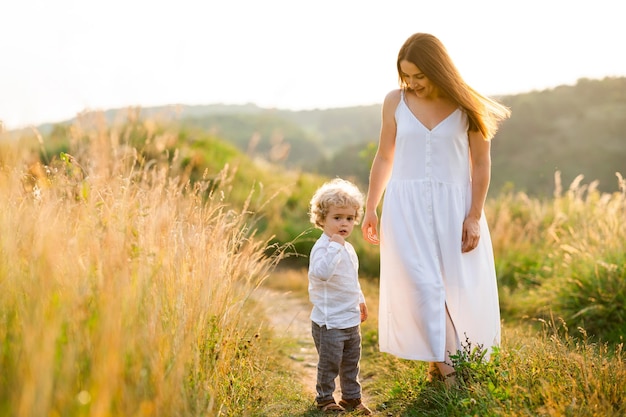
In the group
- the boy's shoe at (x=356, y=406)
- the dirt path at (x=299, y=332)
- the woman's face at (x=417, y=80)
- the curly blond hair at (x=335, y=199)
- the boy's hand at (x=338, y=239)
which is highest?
the woman's face at (x=417, y=80)

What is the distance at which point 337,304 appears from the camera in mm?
3717

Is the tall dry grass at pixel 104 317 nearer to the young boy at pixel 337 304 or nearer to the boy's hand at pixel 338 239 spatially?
the young boy at pixel 337 304

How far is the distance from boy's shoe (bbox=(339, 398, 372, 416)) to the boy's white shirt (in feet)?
1.48

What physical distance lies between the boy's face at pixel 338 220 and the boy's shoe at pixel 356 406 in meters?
0.97

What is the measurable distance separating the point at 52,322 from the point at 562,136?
108ft

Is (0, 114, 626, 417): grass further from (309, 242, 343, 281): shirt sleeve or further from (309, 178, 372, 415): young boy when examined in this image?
(309, 242, 343, 281): shirt sleeve

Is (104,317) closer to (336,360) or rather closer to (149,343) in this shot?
(149,343)

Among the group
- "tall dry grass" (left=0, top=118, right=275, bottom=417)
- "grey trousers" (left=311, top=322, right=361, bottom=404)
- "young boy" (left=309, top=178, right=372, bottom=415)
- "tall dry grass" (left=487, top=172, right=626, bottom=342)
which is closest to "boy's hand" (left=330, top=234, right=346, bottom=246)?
"young boy" (left=309, top=178, right=372, bottom=415)

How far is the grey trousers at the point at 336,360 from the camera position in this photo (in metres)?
3.70

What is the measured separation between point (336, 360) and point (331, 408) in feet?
0.89

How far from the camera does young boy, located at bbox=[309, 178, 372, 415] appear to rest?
3.69 metres

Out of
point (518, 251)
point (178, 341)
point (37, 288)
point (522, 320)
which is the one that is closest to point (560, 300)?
point (522, 320)

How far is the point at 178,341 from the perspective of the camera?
2.82 metres

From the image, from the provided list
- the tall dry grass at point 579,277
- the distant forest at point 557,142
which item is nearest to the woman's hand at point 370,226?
the tall dry grass at point 579,277
